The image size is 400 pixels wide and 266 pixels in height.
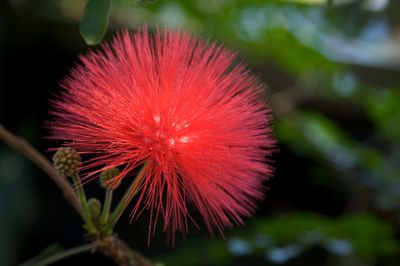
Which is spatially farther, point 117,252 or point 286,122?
point 286,122

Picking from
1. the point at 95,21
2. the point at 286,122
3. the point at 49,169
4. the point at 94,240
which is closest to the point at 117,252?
the point at 94,240

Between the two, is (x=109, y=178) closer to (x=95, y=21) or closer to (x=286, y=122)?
(x=95, y=21)

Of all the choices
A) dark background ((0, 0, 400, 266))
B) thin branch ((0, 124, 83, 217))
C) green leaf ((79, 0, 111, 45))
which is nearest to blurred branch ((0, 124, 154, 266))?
thin branch ((0, 124, 83, 217))

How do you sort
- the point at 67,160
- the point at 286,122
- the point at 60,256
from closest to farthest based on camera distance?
the point at 67,160 < the point at 60,256 < the point at 286,122

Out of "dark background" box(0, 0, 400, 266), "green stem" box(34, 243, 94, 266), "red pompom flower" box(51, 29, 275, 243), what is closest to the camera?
"red pompom flower" box(51, 29, 275, 243)

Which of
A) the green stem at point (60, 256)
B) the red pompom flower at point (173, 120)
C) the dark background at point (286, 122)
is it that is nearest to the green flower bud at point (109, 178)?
A: the red pompom flower at point (173, 120)

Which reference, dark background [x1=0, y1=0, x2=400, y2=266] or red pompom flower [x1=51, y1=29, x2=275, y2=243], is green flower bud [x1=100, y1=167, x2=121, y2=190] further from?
dark background [x1=0, y1=0, x2=400, y2=266]

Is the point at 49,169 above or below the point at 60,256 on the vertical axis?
above

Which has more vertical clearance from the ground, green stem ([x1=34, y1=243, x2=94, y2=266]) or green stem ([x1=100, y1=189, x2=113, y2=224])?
green stem ([x1=100, y1=189, x2=113, y2=224])
